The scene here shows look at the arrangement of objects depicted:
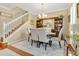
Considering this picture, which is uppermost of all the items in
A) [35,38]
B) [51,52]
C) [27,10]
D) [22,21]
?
[27,10]

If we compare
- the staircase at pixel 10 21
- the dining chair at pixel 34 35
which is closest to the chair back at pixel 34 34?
the dining chair at pixel 34 35

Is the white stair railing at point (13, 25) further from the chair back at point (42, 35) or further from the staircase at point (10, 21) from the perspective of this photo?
the chair back at point (42, 35)

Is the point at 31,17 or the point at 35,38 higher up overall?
the point at 31,17

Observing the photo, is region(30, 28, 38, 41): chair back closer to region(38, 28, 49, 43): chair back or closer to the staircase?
region(38, 28, 49, 43): chair back

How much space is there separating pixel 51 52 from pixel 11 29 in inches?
25.0

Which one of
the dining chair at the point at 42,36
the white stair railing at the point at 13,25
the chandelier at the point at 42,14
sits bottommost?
the dining chair at the point at 42,36

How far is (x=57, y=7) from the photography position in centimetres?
137

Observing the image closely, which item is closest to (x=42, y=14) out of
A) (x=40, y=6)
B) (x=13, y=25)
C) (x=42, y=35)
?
(x=40, y=6)

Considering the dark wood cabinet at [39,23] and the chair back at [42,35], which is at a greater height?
the dark wood cabinet at [39,23]

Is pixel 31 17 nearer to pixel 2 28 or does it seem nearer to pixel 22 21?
pixel 22 21

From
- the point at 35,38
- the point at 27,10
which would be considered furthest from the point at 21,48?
the point at 27,10

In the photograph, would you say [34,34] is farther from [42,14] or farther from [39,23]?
[42,14]

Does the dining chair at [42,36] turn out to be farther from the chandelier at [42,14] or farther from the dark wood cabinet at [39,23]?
the chandelier at [42,14]

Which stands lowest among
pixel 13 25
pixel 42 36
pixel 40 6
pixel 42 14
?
pixel 42 36
